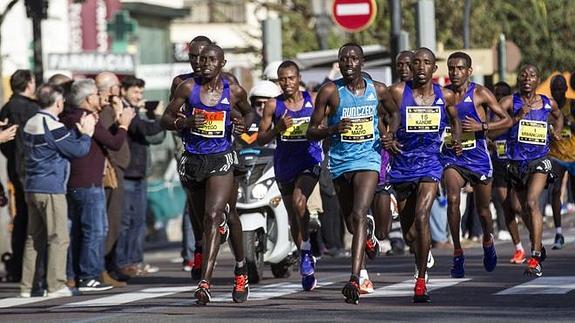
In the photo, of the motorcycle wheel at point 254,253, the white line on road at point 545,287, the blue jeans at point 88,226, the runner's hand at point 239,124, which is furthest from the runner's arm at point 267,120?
the white line on road at point 545,287

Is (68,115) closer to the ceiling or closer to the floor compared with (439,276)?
closer to the ceiling

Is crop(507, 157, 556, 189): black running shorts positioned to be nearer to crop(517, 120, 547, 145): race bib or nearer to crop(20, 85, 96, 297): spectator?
crop(517, 120, 547, 145): race bib

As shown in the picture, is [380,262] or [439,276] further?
[380,262]

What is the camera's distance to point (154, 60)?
56094 millimetres

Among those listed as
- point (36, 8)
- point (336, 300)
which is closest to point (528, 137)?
point (336, 300)

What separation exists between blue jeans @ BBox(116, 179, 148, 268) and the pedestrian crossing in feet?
8.40

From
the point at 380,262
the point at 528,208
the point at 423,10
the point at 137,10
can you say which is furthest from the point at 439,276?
the point at 137,10

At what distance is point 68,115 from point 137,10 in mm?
35451

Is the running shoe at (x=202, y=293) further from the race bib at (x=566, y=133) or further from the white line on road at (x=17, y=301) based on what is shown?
the race bib at (x=566, y=133)

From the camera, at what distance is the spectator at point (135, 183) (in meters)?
20.7

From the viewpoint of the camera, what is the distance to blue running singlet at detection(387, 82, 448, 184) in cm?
1591

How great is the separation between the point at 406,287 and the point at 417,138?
1.49 metres

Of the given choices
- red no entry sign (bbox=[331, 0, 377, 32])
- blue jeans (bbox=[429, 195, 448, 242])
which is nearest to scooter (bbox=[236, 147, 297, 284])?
blue jeans (bbox=[429, 195, 448, 242])

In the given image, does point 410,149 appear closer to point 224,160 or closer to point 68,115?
point 224,160
